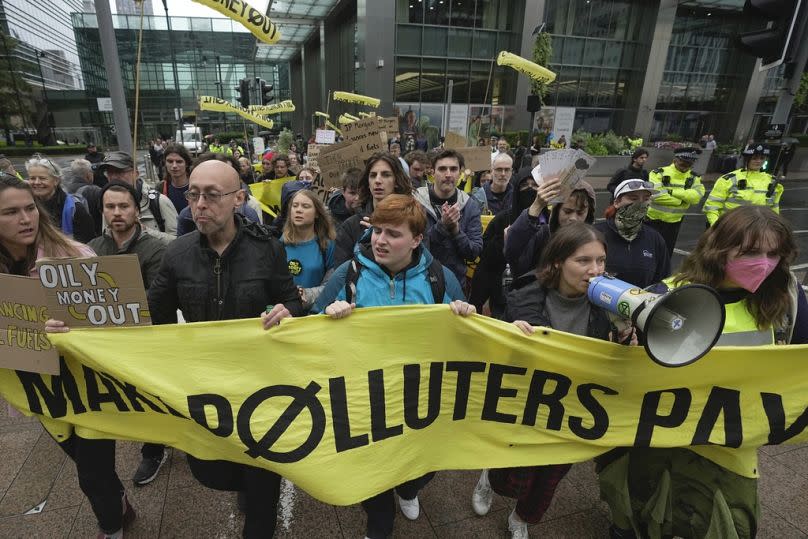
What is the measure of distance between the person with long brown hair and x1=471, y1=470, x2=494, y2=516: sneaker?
1.98 metres

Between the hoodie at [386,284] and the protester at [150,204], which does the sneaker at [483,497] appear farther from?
the protester at [150,204]

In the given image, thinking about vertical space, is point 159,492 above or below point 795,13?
below

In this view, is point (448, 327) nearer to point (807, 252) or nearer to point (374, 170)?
point (374, 170)

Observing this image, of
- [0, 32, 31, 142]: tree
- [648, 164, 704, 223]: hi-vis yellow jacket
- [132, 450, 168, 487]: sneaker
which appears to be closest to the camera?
[132, 450, 168, 487]: sneaker

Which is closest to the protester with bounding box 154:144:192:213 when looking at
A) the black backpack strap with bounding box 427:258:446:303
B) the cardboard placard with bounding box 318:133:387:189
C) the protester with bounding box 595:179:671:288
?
the cardboard placard with bounding box 318:133:387:189

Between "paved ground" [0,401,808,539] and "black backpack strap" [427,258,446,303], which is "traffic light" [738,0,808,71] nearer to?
"paved ground" [0,401,808,539]

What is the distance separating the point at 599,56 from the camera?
2656 cm

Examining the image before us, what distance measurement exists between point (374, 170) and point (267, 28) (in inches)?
173

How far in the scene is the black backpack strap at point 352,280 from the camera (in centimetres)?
219

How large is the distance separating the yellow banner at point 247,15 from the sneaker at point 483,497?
5989mm

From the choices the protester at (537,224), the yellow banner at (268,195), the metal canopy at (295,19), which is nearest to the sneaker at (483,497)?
the protester at (537,224)

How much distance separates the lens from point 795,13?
357cm

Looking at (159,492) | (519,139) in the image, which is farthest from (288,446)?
(519,139)

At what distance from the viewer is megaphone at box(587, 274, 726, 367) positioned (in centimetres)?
157
